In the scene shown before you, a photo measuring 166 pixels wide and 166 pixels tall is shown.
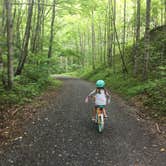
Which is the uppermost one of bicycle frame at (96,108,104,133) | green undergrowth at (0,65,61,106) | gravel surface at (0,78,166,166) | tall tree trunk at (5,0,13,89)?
tall tree trunk at (5,0,13,89)

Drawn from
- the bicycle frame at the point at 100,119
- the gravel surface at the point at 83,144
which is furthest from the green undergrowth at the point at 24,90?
the bicycle frame at the point at 100,119

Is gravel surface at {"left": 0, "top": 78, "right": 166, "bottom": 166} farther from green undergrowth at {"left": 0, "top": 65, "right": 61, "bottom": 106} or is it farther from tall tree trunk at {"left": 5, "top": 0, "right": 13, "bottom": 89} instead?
tall tree trunk at {"left": 5, "top": 0, "right": 13, "bottom": 89}

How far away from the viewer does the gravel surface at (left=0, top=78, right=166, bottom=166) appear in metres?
4.43

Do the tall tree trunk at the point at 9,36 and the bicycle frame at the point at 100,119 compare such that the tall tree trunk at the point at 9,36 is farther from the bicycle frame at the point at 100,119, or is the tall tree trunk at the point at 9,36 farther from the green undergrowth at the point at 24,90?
the bicycle frame at the point at 100,119

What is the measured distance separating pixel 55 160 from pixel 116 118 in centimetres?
A: 378

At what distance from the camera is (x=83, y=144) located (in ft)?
17.2

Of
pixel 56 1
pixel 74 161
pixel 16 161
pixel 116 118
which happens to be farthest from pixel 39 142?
pixel 56 1

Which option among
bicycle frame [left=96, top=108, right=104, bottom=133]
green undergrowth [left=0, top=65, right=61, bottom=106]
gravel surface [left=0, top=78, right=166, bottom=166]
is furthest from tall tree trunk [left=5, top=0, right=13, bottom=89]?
bicycle frame [left=96, top=108, right=104, bottom=133]

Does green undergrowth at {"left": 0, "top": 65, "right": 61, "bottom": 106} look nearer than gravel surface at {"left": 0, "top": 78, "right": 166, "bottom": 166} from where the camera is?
No

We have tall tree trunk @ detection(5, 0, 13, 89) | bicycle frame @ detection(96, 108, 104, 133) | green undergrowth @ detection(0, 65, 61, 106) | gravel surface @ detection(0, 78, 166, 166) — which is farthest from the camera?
tall tree trunk @ detection(5, 0, 13, 89)

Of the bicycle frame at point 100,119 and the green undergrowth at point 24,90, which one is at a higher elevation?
the green undergrowth at point 24,90

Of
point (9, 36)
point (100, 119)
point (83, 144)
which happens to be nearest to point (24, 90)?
point (9, 36)

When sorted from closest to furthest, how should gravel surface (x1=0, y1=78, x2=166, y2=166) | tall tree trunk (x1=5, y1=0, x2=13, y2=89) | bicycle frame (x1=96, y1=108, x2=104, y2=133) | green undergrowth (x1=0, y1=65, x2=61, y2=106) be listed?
1. gravel surface (x1=0, y1=78, x2=166, y2=166)
2. bicycle frame (x1=96, y1=108, x2=104, y2=133)
3. green undergrowth (x1=0, y1=65, x2=61, y2=106)
4. tall tree trunk (x1=5, y1=0, x2=13, y2=89)

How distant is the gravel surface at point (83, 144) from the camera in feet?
14.5
